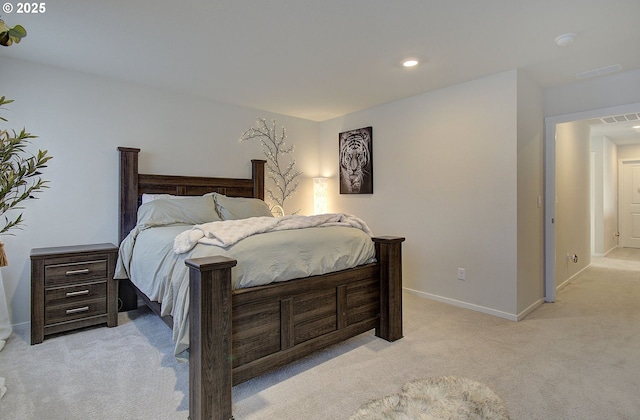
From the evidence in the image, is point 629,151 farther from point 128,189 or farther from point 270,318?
point 128,189

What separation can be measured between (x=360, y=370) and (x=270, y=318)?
72 centimetres

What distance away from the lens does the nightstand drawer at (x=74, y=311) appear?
2.68m

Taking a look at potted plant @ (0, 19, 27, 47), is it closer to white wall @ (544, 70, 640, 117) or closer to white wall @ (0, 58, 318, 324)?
white wall @ (0, 58, 318, 324)

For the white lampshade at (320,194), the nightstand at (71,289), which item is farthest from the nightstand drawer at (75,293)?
the white lampshade at (320,194)

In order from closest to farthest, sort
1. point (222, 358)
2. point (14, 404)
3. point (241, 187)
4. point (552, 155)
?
point (222, 358) < point (14, 404) < point (552, 155) < point (241, 187)

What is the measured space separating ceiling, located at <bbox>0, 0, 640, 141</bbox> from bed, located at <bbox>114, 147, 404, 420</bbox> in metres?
0.99

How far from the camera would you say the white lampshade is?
4.95 meters

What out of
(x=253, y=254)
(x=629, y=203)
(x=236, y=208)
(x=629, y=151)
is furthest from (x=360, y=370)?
(x=629, y=151)

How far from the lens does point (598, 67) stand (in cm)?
303

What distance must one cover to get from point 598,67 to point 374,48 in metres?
2.12

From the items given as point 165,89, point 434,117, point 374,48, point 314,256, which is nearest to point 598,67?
point 434,117

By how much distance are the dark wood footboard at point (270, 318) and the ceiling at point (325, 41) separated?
155 cm

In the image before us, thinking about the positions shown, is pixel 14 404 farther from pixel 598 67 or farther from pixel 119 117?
pixel 598 67

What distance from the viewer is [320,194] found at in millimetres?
4969
